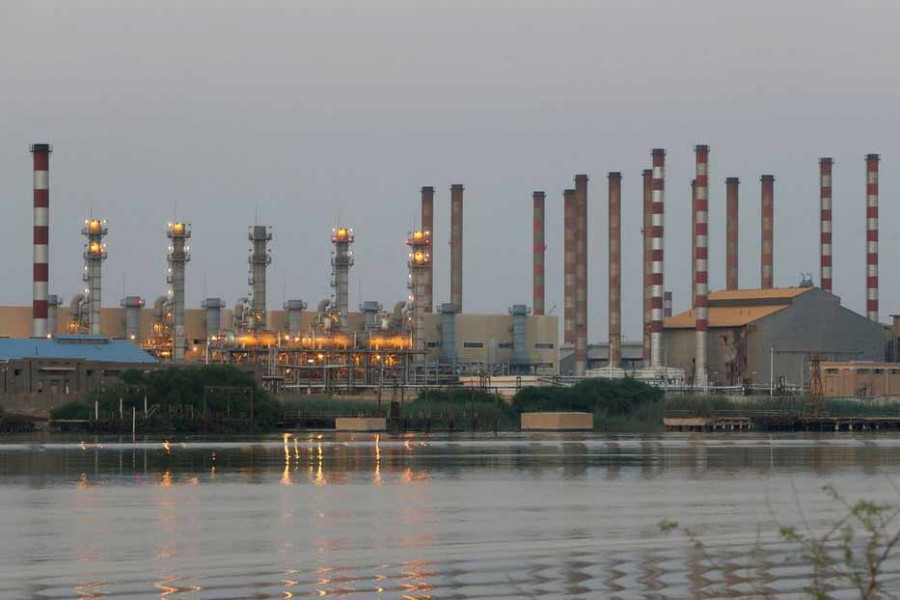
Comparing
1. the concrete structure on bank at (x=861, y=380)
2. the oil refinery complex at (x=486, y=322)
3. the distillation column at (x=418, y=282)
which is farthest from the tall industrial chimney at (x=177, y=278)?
the concrete structure on bank at (x=861, y=380)

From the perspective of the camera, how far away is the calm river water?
17031mm

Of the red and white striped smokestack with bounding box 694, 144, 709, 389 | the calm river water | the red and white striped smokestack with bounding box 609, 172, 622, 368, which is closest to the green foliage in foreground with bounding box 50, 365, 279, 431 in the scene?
the calm river water

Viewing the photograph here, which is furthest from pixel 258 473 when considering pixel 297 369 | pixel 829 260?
pixel 829 260

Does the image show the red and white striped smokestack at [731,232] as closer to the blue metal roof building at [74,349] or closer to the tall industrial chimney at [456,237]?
the tall industrial chimney at [456,237]

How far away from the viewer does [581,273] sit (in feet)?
364

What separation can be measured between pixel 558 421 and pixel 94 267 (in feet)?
92.2

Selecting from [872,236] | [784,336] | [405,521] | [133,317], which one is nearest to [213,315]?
[133,317]

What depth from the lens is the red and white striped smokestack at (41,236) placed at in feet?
276

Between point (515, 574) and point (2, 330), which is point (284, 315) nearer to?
point (2, 330)

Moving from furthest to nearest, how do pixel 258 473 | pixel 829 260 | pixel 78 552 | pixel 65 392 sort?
pixel 829 260
pixel 65 392
pixel 258 473
pixel 78 552

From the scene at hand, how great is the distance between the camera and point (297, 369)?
9519 cm

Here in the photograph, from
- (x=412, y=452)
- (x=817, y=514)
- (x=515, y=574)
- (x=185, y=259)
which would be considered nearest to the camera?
(x=515, y=574)

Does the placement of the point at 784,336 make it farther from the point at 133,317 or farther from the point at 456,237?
the point at 133,317

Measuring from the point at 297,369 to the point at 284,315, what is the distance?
8.85 metres
